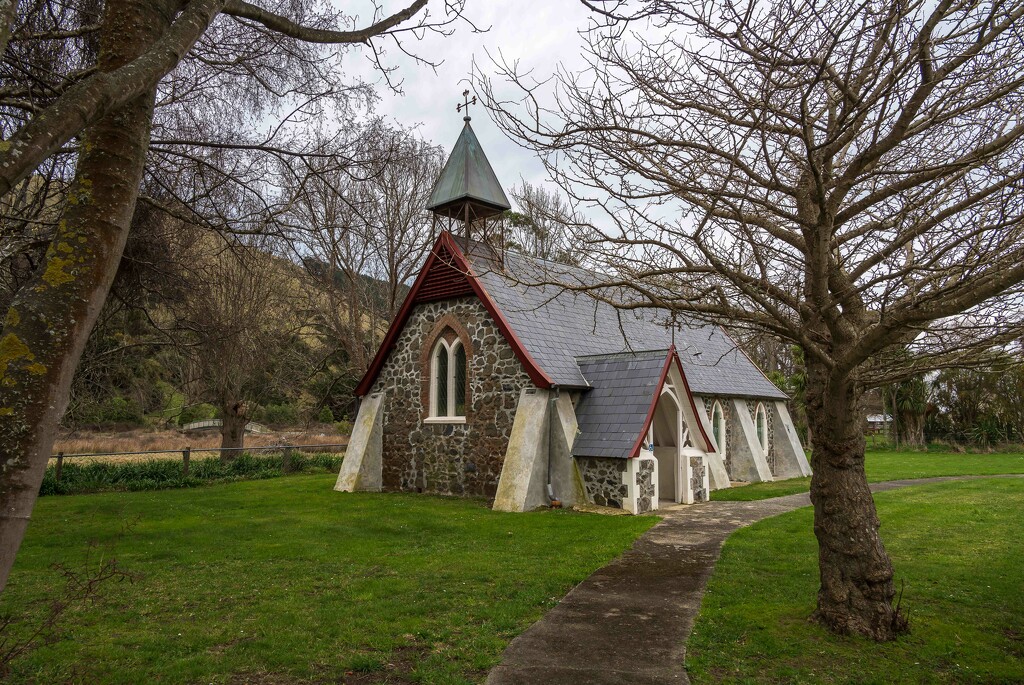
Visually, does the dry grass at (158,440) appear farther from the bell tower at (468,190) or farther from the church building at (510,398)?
the bell tower at (468,190)

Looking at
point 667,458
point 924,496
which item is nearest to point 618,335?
point 667,458

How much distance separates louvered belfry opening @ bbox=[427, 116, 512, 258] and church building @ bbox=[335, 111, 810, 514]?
1.5 inches

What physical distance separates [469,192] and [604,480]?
7633 mm

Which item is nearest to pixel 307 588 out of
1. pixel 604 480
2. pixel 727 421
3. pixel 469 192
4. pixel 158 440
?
pixel 604 480

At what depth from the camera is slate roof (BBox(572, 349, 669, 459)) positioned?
45.1 feet

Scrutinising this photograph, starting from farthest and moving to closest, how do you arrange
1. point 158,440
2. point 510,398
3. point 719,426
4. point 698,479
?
point 158,440
point 719,426
point 698,479
point 510,398

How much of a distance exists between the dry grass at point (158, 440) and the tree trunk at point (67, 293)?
19.8 metres

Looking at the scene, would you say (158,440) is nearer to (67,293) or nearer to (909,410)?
(67,293)

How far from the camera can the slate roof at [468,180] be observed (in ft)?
54.2

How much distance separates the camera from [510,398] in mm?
15008

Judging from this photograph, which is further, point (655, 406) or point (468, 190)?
point (468, 190)

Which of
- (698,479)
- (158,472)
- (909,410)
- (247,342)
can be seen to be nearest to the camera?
(698,479)

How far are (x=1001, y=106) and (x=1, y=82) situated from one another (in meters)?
10.6

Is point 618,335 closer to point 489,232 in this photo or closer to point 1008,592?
point 489,232
